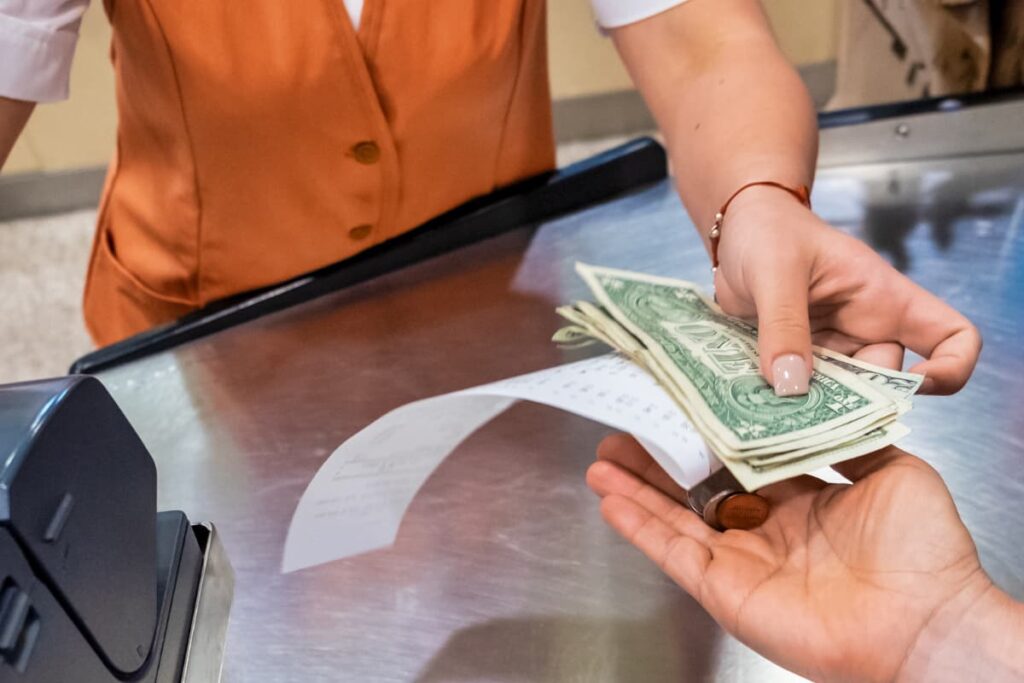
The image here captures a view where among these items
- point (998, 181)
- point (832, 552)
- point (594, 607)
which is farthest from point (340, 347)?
point (998, 181)

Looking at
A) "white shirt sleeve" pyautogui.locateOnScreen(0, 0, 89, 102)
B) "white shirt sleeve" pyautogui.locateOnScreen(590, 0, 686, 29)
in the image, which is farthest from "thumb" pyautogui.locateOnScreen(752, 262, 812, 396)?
"white shirt sleeve" pyautogui.locateOnScreen(0, 0, 89, 102)

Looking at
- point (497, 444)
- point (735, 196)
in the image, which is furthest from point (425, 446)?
point (735, 196)

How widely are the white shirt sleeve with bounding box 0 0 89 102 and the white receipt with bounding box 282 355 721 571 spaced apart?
35 cm

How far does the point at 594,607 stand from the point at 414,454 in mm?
154

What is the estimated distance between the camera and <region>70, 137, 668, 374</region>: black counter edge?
0.83m

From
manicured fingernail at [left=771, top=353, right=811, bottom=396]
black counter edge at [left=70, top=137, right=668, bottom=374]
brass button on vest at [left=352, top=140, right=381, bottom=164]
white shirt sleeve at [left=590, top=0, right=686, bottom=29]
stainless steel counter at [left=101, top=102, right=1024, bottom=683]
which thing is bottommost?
stainless steel counter at [left=101, top=102, right=1024, bottom=683]

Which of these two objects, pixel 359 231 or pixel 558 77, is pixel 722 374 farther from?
pixel 558 77

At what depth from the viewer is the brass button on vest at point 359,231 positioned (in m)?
0.84

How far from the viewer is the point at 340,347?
80 cm

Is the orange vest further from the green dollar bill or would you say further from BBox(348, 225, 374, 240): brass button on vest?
the green dollar bill

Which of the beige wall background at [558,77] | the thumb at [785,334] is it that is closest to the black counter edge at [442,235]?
the thumb at [785,334]

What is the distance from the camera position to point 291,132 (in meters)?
0.75

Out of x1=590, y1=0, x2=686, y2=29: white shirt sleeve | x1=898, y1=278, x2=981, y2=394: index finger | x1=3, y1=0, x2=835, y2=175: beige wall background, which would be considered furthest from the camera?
x1=3, y1=0, x2=835, y2=175: beige wall background

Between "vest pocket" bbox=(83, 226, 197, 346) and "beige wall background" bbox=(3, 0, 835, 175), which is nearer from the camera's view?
"vest pocket" bbox=(83, 226, 197, 346)
